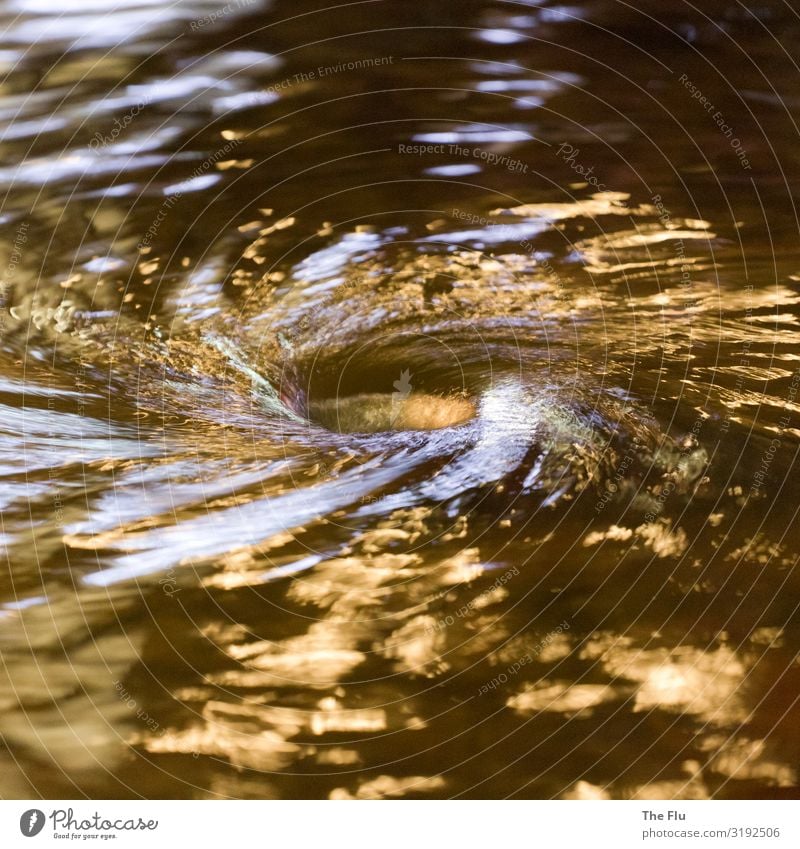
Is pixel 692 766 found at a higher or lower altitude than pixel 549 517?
lower

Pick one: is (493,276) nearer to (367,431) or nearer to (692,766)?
(367,431)

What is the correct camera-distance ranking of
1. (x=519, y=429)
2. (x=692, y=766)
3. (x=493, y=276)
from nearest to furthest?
(x=692, y=766) < (x=519, y=429) < (x=493, y=276)

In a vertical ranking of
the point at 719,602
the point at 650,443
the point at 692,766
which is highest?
the point at 650,443

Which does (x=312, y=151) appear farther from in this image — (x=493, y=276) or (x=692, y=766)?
(x=692, y=766)

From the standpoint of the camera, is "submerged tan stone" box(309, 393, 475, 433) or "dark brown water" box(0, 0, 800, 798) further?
"submerged tan stone" box(309, 393, 475, 433)

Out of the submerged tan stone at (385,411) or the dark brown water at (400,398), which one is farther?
the submerged tan stone at (385,411)

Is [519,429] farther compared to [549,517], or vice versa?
[519,429]

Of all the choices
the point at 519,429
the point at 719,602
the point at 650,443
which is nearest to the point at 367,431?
the point at 519,429

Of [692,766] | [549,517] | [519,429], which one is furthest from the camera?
[519,429]
